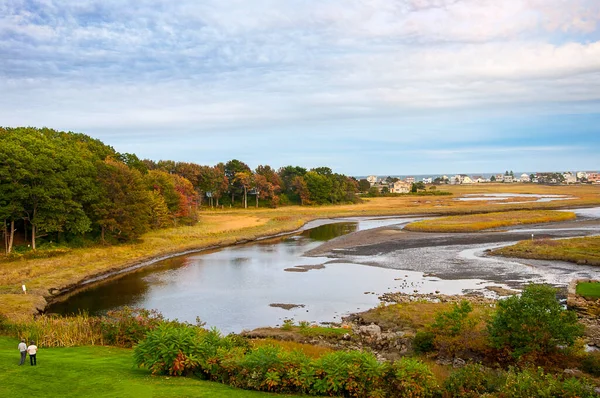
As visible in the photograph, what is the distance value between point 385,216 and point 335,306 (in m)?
75.9

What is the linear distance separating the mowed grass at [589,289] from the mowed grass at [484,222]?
40642mm

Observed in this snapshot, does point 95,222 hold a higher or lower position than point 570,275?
higher

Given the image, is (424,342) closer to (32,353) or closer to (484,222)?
(32,353)

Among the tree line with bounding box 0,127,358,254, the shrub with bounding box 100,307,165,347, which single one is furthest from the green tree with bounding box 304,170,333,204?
the shrub with bounding box 100,307,165,347

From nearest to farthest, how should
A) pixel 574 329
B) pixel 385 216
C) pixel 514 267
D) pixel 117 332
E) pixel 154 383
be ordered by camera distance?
pixel 154 383, pixel 574 329, pixel 117 332, pixel 514 267, pixel 385 216

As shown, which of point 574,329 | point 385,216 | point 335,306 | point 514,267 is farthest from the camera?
point 385,216

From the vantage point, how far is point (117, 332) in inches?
843

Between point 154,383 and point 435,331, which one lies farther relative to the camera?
point 435,331

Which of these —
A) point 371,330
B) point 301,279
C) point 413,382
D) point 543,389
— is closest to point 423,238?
point 301,279

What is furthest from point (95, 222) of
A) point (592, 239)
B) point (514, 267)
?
point (592, 239)

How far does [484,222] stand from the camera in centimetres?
7912

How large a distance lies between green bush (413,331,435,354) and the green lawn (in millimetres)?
10481

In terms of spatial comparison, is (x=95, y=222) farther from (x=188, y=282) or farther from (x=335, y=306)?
(x=335, y=306)

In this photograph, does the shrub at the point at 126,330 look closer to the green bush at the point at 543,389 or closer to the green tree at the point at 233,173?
the green bush at the point at 543,389
